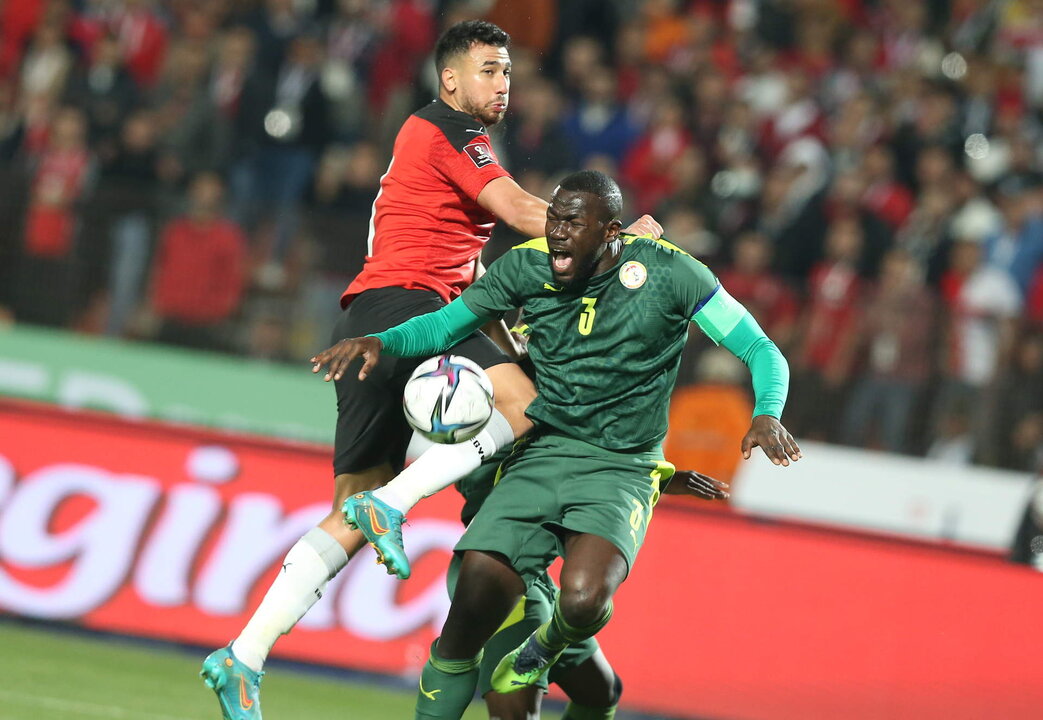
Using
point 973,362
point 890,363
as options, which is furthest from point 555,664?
point 973,362

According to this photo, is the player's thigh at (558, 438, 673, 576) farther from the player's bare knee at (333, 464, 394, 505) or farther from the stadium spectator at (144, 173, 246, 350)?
the stadium spectator at (144, 173, 246, 350)

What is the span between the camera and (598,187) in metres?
5.42

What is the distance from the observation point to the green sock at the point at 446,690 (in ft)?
17.8

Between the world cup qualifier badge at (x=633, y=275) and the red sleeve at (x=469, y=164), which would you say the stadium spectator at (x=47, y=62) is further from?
the world cup qualifier badge at (x=633, y=275)

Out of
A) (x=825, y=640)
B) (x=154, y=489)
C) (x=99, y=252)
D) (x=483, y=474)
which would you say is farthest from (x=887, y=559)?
(x=99, y=252)

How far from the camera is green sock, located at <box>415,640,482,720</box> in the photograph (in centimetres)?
544

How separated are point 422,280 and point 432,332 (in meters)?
0.46

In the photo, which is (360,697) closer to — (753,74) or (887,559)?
(887,559)

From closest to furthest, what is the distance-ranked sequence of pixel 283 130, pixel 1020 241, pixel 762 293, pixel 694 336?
pixel 762 293 < pixel 694 336 < pixel 1020 241 < pixel 283 130

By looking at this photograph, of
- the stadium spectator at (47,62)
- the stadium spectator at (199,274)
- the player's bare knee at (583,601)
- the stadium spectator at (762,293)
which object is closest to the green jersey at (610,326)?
the player's bare knee at (583,601)

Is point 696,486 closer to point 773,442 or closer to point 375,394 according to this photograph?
point 773,442

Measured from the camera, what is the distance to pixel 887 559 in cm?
772

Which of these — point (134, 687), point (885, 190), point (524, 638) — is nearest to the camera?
point (524, 638)

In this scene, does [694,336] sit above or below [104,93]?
below
